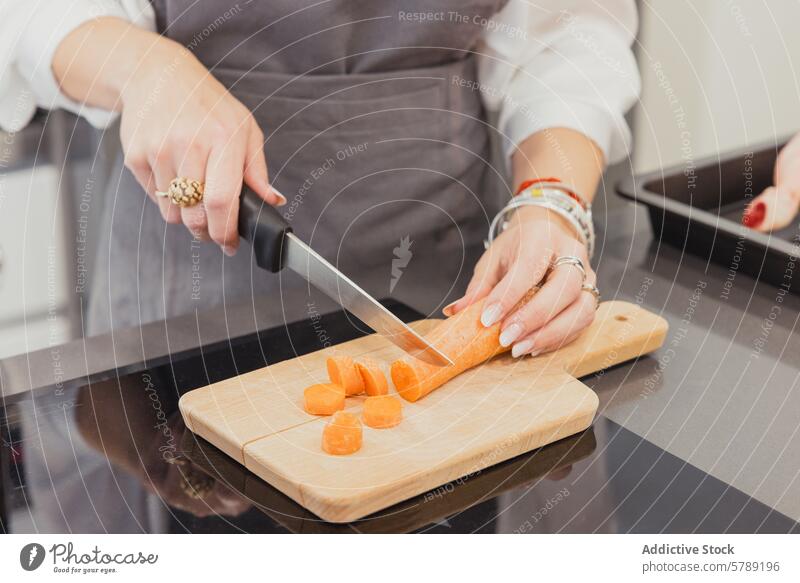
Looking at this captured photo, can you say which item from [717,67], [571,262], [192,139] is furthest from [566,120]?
[717,67]

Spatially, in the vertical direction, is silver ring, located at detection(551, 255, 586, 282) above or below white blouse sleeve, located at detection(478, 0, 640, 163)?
below

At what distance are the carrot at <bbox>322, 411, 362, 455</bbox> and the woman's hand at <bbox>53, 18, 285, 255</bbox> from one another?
0.77 ft

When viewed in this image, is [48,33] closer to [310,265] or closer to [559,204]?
[310,265]

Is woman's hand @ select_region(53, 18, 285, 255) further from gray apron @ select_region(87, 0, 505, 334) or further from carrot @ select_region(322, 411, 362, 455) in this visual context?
carrot @ select_region(322, 411, 362, 455)

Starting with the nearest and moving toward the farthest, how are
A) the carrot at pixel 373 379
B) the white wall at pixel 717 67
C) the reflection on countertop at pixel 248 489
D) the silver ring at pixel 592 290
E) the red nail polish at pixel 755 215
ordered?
the reflection on countertop at pixel 248 489 < the carrot at pixel 373 379 < the silver ring at pixel 592 290 < the red nail polish at pixel 755 215 < the white wall at pixel 717 67

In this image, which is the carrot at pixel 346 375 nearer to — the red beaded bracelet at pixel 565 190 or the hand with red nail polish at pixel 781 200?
the red beaded bracelet at pixel 565 190

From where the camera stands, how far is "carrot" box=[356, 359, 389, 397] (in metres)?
0.75

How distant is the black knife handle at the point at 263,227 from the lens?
814 mm

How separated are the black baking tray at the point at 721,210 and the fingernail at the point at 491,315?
12.7 inches

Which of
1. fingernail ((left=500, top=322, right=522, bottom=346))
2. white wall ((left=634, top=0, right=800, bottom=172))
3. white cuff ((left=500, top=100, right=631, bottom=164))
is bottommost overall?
white wall ((left=634, top=0, right=800, bottom=172))

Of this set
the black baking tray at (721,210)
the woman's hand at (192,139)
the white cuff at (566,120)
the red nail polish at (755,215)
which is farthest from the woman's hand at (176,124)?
the red nail polish at (755,215)

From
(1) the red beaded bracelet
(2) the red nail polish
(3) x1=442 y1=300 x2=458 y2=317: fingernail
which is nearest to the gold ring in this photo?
(3) x1=442 y1=300 x2=458 y2=317: fingernail

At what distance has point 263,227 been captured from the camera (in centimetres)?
82
